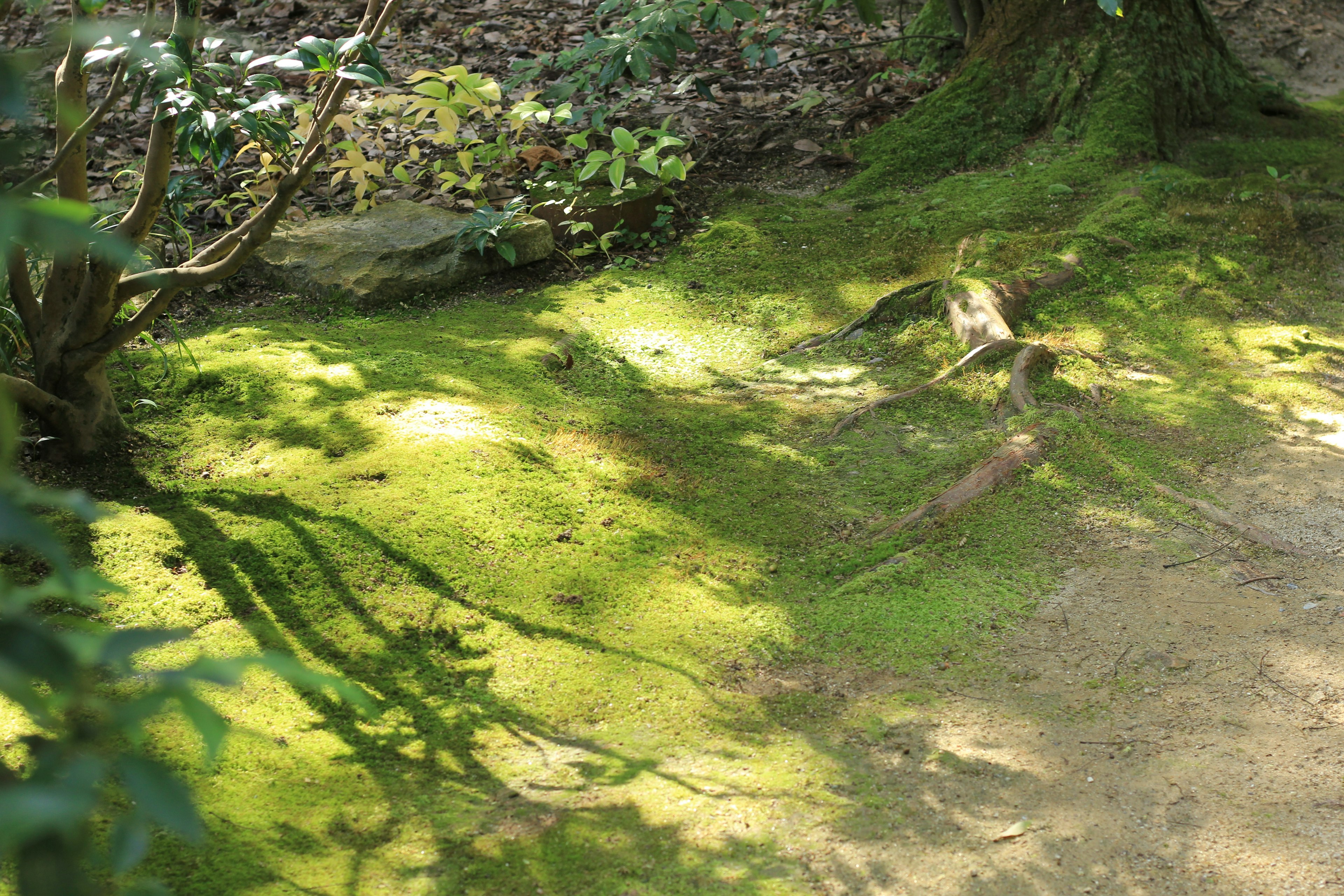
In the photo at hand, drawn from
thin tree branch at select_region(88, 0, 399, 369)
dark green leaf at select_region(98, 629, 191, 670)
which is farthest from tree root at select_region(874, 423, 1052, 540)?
dark green leaf at select_region(98, 629, 191, 670)

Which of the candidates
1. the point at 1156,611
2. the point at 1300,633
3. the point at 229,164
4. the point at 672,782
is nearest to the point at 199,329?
the point at 229,164

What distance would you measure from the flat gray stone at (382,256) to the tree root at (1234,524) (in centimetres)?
363

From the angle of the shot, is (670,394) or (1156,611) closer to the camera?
(1156,611)

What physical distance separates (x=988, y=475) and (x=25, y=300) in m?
3.42

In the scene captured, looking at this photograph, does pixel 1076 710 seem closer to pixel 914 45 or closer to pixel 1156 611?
pixel 1156 611

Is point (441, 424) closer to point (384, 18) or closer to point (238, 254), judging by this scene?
point (238, 254)

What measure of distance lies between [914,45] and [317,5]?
201 inches

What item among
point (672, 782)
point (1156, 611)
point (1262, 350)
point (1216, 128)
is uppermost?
point (1216, 128)

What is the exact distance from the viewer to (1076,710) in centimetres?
267

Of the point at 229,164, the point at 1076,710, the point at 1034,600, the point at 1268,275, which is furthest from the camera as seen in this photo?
the point at 229,164

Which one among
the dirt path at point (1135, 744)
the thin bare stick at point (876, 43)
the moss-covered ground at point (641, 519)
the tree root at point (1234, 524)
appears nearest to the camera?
the dirt path at point (1135, 744)

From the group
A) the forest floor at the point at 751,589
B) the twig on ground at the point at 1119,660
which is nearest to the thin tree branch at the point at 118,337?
the forest floor at the point at 751,589

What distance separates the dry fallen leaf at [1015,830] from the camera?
2.25m

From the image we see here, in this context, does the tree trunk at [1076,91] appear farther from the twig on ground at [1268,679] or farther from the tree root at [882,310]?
the twig on ground at [1268,679]
